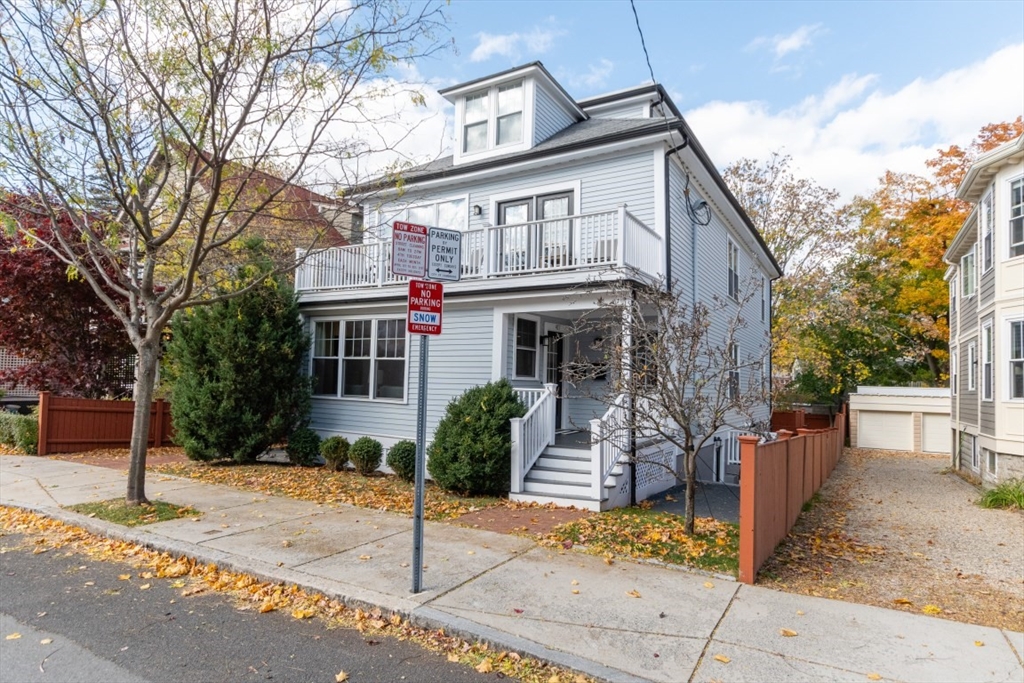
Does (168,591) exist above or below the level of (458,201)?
below

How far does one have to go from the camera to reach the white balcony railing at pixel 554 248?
10.0m

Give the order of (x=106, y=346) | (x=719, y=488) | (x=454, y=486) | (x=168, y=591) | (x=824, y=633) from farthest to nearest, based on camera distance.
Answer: (x=106, y=346), (x=719, y=488), (x=454, y=486), (x=168, y=591), (x=824, y=633)

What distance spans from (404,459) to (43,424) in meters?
8.28

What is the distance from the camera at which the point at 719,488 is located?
11047 millimetres

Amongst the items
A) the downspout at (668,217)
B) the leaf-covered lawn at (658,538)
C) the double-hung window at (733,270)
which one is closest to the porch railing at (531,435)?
the leaf-covered lawn at (658,538)

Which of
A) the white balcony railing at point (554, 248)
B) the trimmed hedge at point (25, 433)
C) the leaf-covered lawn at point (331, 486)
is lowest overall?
the leaf-covered lawn at point (331, 486)

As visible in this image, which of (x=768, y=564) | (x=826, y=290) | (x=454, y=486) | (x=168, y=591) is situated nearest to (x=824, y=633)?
(x=768, y=564)

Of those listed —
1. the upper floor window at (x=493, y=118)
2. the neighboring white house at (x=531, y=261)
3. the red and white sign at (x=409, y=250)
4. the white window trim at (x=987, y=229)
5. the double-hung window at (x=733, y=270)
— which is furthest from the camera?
the double-hung window at (x=733, y=270)

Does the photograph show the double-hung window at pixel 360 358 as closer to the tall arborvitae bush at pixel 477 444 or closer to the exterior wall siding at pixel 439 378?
the exterior wall siding at pixel 439 378

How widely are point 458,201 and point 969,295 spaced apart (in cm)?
1340

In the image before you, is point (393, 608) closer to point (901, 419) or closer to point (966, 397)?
point (966, 397)

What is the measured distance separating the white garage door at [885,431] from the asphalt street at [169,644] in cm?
2481

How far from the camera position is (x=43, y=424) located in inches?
506

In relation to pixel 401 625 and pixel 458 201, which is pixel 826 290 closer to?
pixel 458 201
